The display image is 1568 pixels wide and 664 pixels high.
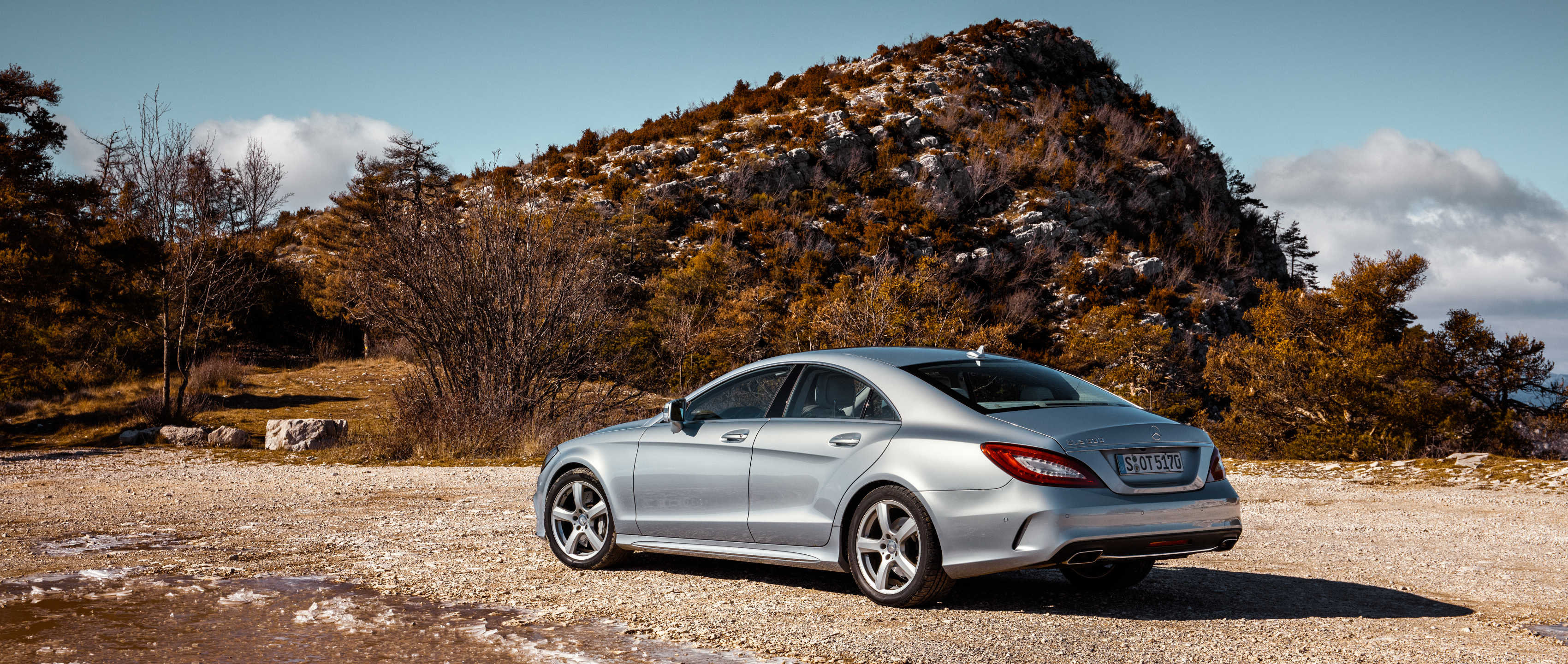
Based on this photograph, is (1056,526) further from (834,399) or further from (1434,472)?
(1434,472)

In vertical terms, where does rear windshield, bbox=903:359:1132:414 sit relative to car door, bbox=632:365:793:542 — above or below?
above

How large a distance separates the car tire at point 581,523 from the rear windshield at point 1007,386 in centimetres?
226

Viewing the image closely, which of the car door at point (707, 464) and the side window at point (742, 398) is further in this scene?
the side window at point (742, 398)

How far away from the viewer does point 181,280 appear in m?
26.9

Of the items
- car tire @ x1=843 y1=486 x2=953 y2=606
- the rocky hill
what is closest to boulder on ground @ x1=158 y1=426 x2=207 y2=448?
car tire @ x1=843 y1=486 x2=953 y2=606

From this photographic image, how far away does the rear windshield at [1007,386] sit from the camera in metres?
5.17

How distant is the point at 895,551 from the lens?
16.5ft

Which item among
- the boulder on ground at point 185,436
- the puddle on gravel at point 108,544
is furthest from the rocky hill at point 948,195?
the puddle on gravel at point 108,544

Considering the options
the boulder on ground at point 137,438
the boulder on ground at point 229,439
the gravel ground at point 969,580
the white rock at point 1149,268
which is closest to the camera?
the gravel ground at point 969,580

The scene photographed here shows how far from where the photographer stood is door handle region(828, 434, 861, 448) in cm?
523

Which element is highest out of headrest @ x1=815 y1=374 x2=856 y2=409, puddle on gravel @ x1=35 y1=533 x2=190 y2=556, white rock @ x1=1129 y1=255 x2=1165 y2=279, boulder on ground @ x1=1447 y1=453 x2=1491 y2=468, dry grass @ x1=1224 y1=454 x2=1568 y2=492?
white rock @ x1=1129 y1=255 x2=1165 y2=279

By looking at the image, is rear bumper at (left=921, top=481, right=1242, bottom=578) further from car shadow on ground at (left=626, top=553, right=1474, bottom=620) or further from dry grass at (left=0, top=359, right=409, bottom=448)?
dry grass at (left=0, top=359, right=409, bottom=448)

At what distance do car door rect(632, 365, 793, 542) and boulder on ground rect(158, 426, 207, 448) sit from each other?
1568 cm

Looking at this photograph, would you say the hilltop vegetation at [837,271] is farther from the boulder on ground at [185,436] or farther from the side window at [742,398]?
the side window at [742,398]
